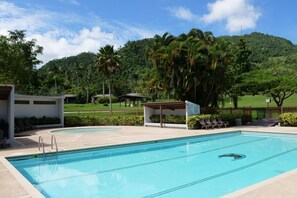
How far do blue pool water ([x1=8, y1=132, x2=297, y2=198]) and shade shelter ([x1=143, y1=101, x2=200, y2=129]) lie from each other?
277 inches

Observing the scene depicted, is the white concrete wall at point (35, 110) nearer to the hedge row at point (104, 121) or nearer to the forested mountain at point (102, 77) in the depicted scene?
the hedge row at point (104, 121)

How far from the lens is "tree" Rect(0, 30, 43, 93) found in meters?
28.9

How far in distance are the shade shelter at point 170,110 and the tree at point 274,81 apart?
1055cm

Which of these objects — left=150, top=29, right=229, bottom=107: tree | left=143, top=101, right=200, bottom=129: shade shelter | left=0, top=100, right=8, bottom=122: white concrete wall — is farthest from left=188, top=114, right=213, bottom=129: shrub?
left=0, top=100, right=8, bottom=122: white concrete wall

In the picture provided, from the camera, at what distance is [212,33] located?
30.1 metres

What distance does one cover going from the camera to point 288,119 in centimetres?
2197

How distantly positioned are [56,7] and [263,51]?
46.0 m

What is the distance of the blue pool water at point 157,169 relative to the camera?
7.61m

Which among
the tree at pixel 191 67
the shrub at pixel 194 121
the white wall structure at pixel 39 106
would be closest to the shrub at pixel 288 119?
the shrub at pixel 194 121

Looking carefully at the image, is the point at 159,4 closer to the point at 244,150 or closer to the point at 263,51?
the point at 244,150

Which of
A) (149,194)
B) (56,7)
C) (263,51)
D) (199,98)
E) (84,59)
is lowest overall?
(149,194)

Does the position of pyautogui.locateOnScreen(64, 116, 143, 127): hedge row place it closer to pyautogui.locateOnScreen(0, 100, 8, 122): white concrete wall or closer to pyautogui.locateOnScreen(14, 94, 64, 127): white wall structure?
pyautogui.locateOnScreen(14, 94, 64, 127): white wall structure

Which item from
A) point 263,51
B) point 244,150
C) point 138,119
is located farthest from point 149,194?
point 263,51

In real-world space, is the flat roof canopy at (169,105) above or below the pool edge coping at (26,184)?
above
